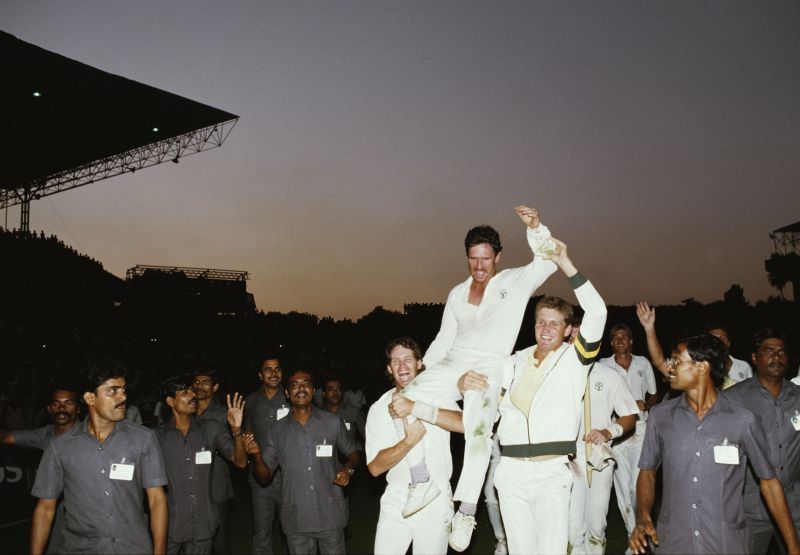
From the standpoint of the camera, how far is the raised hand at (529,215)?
15.2ft

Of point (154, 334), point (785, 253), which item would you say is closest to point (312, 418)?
point (154, 334)

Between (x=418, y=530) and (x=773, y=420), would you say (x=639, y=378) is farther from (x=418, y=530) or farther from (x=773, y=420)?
(x=418, y=530)

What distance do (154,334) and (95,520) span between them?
16.7m

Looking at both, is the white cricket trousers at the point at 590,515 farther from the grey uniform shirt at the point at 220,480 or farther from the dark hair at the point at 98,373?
the dark hair at the point at 98,373

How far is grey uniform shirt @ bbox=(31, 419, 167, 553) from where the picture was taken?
4.34 meters

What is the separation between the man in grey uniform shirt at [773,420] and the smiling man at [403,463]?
7.46ft

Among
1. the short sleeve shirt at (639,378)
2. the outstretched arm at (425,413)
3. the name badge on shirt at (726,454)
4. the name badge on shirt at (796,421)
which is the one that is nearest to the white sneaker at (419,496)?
the outstretched arm at (425,413)

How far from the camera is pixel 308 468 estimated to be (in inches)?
231

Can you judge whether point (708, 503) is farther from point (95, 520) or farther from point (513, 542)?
point (95, 520)

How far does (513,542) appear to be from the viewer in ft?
14.5

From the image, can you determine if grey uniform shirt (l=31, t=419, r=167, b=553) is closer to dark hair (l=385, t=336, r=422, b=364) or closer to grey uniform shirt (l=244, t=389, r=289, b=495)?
dark hair (l=385, t=336, r=422, b=364)

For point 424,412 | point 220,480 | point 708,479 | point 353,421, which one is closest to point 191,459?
point 220,480

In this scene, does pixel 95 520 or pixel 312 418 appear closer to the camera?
pixel 95 520

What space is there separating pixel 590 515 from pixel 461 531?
2625 mm
